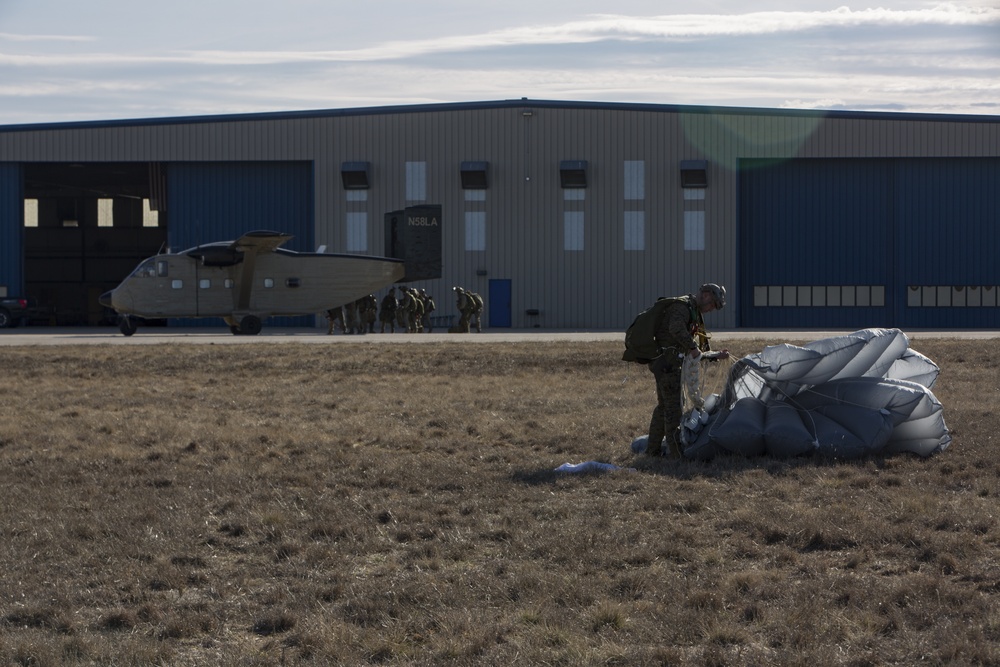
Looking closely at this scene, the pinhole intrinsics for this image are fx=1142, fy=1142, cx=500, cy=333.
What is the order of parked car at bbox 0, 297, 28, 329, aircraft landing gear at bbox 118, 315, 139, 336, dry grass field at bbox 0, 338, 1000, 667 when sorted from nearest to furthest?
dry grass field at bbox 0, 338, 1000, 667, aircraft landing gear at bbox 118, 315, 139, 336, parked car at bbox 0, 297, 28, 329

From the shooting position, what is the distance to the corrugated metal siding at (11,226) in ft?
153

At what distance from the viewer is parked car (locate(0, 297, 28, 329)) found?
→ 46.3 metres

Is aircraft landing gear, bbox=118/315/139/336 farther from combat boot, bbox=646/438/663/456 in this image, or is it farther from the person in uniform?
the person in uniform

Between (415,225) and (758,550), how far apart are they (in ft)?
96.8

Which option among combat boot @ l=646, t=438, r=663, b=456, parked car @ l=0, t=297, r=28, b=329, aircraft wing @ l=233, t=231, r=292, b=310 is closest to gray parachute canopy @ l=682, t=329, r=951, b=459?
combat boot @ l=646, t=438, r=663, b=456

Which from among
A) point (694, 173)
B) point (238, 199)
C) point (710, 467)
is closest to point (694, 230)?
point (694, 173)

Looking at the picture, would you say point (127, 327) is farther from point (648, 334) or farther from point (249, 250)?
point (648, 334)

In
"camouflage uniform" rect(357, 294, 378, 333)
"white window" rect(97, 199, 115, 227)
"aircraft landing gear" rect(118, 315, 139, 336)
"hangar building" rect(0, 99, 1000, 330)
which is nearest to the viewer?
"aircraft landing gear" rect(118, 315, 139, 336)

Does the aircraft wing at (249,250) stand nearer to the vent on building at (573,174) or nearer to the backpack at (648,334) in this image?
the vent on building at (573,174)

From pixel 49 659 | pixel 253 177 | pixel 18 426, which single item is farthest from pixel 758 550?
pixel 253 177

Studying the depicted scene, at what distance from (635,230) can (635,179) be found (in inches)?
78.3

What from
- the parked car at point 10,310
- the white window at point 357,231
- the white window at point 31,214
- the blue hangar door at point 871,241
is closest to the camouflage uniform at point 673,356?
the white window at point 357,231

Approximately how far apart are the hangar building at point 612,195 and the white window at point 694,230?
7 cm

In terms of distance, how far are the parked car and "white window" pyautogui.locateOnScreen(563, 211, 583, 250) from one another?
22.2 m
